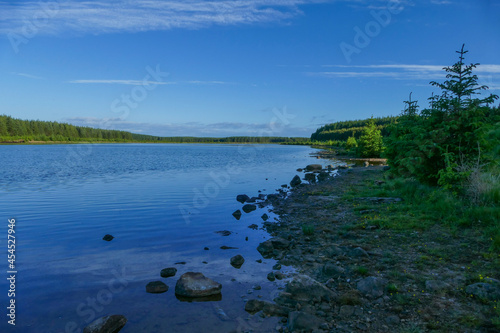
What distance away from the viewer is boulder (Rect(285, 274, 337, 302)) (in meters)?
7.86

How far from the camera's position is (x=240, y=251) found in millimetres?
12258

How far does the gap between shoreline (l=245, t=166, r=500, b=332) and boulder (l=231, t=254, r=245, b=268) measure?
114 cm

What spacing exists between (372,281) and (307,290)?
1.83m

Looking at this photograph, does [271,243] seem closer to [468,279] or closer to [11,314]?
A: [468,279]

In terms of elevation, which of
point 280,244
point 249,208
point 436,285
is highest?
point 436,285

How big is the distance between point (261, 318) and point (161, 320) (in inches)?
100

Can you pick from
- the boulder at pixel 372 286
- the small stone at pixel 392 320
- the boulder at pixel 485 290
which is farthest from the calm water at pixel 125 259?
the boulder at pixel 485 290

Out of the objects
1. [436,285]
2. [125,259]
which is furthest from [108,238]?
[436,285]

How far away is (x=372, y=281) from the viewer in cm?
806

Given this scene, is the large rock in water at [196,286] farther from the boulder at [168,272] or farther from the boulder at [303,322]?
the boulder at [303,322]

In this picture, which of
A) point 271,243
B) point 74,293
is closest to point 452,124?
point 271,243

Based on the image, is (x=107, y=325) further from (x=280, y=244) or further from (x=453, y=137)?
(x=453, y=137)

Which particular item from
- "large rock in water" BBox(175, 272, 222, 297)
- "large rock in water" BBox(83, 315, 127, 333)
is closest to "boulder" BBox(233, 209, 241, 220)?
"large rock in water" BBox(175, 272, 222, 297)

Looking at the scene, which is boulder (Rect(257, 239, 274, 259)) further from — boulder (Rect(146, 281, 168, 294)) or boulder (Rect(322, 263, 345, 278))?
boulder (Rect(146, 281, 168, 294))
